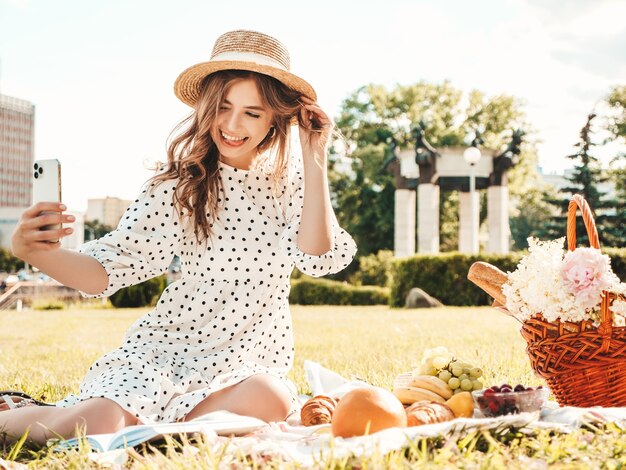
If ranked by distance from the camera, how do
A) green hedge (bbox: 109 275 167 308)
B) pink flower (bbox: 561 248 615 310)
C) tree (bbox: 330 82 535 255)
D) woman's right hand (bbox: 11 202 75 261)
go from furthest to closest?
tree (bbox: 330 82 535 255) < green hedge (bbox: 109 275 167 308) < pink flower (bbox: 561 248 615 310) < woman's right hand (bbox: 11 202 75 261)

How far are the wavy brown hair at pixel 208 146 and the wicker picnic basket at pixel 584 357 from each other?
1.47 m

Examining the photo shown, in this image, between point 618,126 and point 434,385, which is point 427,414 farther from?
point 618,126

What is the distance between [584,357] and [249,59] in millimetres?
2075

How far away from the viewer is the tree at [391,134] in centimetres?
3853

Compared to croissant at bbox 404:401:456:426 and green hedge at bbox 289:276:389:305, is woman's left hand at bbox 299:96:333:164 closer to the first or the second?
croissant at bbox 404:401:456:426

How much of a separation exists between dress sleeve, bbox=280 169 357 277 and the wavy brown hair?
24 cm

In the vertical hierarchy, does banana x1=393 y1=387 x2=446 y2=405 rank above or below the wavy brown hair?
below

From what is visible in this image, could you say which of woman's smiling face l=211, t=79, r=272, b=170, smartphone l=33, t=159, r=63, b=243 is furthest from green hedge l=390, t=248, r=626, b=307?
smartphone l=33, t=159, r=63, b=243

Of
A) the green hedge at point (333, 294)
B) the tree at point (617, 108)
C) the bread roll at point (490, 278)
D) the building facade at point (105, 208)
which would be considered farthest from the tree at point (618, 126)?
the building facade at point (105, 208)

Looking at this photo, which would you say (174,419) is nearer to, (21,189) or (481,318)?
(481,318)

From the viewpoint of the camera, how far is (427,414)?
2812 mm

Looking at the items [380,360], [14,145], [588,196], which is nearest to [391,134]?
[588,196]

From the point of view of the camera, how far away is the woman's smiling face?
343 cm

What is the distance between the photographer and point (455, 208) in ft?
128
